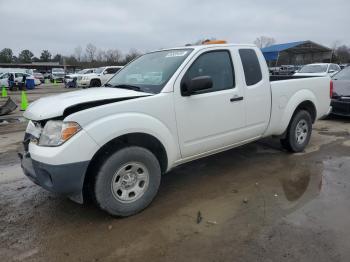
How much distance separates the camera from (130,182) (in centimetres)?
367

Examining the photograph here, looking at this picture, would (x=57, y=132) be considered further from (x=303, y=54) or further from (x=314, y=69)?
(x=303, y=54)

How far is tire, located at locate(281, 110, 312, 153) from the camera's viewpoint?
5.70 metres

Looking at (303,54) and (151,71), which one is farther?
(303,54)

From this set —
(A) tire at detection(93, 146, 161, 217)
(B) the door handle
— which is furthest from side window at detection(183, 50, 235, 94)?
(A) tire at detection(93, 146, 161, 217)

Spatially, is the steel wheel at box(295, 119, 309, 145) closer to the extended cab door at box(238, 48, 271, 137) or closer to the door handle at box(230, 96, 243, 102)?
the extended cab door at box(238, 48, 271, 137)

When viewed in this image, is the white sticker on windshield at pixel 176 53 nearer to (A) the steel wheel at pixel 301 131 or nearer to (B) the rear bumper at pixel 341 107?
(A) the steel wheel at pixel 301 131

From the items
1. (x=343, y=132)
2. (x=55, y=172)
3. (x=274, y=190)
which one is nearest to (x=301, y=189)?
(x=274, y=190)

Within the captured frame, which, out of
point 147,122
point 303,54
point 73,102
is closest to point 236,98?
point 147,122

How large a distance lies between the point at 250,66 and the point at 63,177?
121 inches

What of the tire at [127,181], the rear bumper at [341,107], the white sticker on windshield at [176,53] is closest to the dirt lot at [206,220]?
the tire at [127,181]

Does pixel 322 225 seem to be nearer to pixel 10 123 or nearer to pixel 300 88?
pixel 300 88

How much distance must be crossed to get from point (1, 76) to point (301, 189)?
30168 millimetres

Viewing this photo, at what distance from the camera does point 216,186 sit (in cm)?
454

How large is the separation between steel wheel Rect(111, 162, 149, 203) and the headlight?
64 centimetres
